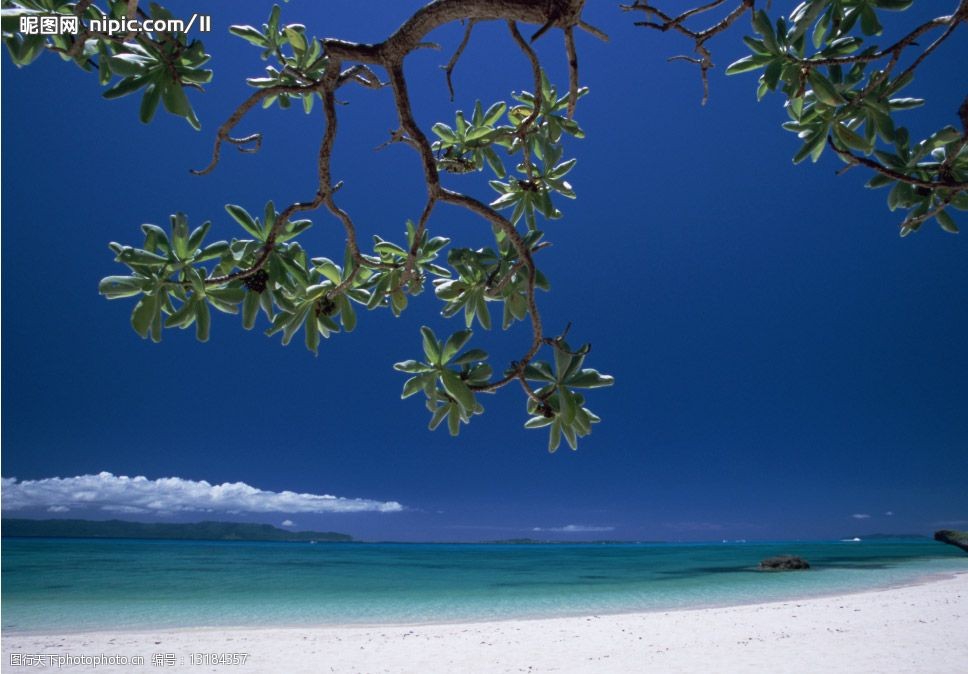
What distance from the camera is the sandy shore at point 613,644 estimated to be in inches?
252

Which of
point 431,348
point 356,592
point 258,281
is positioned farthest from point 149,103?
point 356,592

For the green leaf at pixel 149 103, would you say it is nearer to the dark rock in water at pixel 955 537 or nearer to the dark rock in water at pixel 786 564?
the dark rock in water at pixel 786 564

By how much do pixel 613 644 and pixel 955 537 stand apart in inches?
1110

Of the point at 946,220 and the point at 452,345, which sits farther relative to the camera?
the point at 946,220

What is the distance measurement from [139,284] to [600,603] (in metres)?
13.7

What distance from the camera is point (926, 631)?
7652mm

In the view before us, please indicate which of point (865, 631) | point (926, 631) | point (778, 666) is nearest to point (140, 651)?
point (778, 666)

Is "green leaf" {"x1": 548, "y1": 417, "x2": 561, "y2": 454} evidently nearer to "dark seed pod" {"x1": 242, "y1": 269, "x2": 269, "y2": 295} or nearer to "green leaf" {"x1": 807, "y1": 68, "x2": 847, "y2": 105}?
"dark seed pod" {"x1": 242, "y1": 269, "x2": 269, "y2": 295}

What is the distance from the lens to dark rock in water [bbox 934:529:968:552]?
2581 centimetres

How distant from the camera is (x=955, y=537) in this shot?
88.3ft

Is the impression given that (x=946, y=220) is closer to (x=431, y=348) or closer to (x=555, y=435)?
(x=555, y=435)

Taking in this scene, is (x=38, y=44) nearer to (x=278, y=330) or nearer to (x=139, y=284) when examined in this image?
(x=139, y=284)

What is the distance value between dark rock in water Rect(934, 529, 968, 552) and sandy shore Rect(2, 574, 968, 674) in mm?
19639

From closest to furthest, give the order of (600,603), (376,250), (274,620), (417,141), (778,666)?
(417,141), (376,250), (778,666), (274,620), (600,603)
